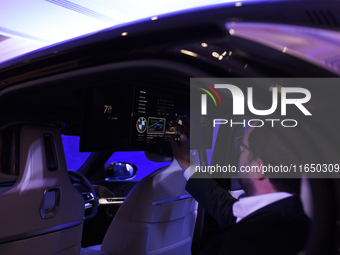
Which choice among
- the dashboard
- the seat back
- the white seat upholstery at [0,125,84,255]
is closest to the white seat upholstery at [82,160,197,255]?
the seat back

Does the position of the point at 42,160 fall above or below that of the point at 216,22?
below

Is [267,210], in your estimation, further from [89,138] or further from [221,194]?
[89,138]

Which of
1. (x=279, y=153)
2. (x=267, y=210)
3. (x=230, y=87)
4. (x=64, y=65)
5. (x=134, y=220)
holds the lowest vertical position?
(x=134, y=220)

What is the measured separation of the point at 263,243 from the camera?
0.70 m

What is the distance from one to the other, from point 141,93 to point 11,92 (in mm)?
829

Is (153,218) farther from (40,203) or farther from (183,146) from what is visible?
(40,203)

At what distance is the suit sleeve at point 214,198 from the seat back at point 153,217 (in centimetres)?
18

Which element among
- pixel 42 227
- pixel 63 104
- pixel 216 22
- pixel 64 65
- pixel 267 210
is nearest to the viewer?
pixel 216 22

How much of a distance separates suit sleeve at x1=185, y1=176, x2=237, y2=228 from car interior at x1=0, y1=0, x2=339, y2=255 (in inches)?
8.9

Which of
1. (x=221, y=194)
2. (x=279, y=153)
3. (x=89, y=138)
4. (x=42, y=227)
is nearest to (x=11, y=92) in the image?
(x=89, y=138)

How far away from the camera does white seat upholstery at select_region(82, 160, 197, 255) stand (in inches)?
73.5

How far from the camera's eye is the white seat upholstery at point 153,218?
73.5 inches

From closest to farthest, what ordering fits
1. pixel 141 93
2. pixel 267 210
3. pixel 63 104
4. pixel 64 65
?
pixel 267 210
pixel 64 65
pixel 141 93
pixel 63 104

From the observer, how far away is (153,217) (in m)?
1.87
